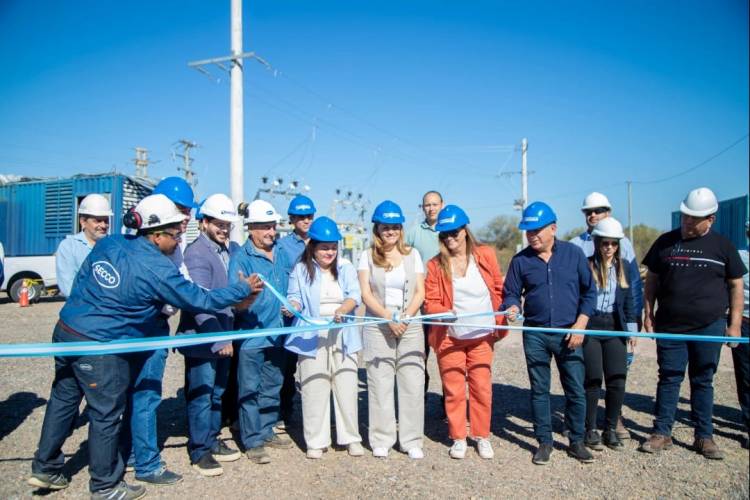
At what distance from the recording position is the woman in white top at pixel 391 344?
4332 mm

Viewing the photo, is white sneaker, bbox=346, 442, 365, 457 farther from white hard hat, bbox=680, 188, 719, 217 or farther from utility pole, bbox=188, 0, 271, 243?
utility pole, bbox=188, 0, 271, 243

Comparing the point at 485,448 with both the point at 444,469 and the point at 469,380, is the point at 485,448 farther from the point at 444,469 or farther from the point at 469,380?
the point at 469,380

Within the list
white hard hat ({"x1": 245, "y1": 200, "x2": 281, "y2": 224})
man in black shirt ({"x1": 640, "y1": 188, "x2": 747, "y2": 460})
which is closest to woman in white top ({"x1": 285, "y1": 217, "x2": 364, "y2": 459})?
white hard hat ({"x1": 245, "y1": 200, "x2": 281, "y2": 224})

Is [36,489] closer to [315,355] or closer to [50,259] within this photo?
[315,355]

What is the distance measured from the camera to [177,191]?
A: 4.27 meters

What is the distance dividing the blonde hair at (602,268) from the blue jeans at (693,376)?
2.25 feet

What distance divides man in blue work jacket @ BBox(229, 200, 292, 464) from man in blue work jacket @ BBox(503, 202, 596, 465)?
210 centimetres

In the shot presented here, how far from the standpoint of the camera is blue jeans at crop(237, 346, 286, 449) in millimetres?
4324

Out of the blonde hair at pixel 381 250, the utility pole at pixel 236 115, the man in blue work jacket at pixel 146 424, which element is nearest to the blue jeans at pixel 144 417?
the man in blue work jacket at pixel 146 424

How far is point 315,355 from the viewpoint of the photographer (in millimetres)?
4262

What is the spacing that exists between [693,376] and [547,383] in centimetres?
137

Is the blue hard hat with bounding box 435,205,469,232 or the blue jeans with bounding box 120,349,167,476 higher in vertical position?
the blue hard hat with bounding box 435,205,469,232

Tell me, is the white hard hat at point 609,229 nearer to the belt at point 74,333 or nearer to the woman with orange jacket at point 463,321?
the woman with orange jacket at point 463,321

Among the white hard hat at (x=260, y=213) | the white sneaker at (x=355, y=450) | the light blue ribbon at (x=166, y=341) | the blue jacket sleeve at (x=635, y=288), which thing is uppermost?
the white hard hat at (x=260, y=213)
